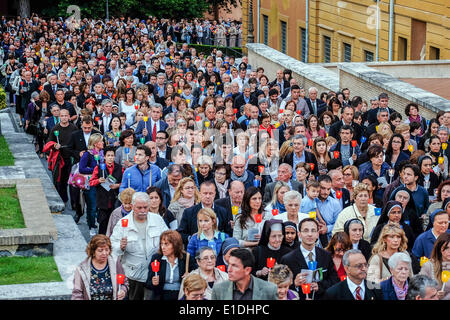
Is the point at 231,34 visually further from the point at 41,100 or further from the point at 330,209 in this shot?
the point at 330,209

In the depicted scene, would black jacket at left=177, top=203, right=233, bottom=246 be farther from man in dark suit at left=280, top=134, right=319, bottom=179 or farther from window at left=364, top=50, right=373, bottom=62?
window at left=364, top=50, right=373, bottom=62

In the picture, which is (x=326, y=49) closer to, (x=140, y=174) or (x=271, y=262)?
(x=140, y=174)

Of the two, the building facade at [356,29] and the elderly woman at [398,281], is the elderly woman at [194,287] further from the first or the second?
the building facade at [356,29]

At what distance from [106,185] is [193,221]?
358cm

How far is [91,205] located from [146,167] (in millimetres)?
1769

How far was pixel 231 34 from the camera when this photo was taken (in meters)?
56.9

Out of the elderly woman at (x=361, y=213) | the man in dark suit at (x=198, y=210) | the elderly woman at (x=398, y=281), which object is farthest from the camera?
the elderly woman at (x=361, y=213)

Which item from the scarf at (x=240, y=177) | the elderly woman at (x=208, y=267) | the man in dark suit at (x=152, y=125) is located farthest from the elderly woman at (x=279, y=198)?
the man in dark suit at (x=152, y=125)

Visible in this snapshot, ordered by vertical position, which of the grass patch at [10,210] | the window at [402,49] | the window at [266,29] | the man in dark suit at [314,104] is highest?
the grass patch at [10,210]

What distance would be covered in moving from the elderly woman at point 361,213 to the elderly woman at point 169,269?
233 centimetres

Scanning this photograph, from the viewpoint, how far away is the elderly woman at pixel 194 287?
8070 millimetres

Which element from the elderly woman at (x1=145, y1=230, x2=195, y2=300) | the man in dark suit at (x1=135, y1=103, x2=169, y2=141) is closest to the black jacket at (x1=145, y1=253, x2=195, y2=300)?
the elderly woman at (x1=145, y1=230, x2=195, y2=300)

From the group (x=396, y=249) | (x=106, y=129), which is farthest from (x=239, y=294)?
(x=106, y=129)

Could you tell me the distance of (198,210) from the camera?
10.9 m
